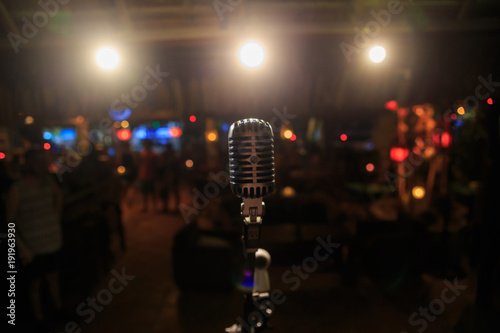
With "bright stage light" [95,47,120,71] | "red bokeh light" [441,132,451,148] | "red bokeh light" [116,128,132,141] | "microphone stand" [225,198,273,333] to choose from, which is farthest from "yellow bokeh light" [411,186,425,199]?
"red bokeh light" [116,128,132,141]

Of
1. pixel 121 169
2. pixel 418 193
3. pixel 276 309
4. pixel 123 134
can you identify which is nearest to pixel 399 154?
pixel 418 193

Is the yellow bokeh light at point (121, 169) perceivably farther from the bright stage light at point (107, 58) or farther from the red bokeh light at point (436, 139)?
the red bokeh light at point (436, 139)

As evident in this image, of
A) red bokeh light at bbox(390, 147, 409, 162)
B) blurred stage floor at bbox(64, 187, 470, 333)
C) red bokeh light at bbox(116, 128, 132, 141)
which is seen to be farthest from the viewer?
red bokeh light at bbox(116, 128, 132, 141)

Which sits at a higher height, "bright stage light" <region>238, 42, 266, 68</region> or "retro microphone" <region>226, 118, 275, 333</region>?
"bright stage light" <region>238, 42, 266, 68</region>

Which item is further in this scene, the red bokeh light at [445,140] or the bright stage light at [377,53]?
the red bokeh light at [445,140]

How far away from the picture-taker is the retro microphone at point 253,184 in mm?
1712

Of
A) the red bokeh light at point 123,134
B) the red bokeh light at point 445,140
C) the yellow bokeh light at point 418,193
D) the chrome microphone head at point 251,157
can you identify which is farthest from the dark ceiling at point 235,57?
the red bokeh light at point 123,134

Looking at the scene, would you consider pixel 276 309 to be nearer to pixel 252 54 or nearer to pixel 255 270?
pixel 255 270

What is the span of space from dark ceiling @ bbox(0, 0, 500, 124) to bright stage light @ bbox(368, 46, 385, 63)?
9 cm

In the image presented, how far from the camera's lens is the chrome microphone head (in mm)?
1707

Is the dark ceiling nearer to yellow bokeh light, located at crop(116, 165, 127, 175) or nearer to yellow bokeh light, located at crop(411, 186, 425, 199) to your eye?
yellow bokeh light, located at crop(411, 186, 425, 199)

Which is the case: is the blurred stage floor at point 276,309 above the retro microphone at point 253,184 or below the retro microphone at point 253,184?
below

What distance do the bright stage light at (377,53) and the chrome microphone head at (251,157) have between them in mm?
2911

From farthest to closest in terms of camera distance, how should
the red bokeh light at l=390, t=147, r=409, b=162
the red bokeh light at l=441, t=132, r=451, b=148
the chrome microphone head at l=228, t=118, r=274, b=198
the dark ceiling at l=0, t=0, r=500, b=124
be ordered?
1. the red bokeh light at l=390, t=147, r=409, b=162
2. the red bokeh light at l=441, t=132, r=451, b=148
3. the dark ceiling at l=0, t=0, r=500, b=124
4. the chrome microphone head at l=228, t=118, r=274, b=198
